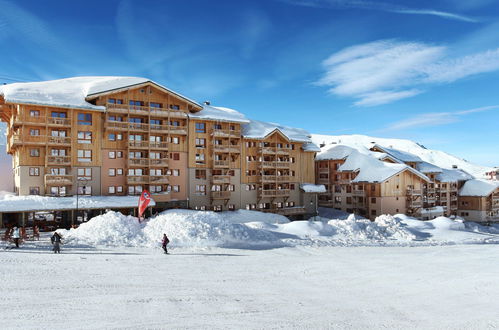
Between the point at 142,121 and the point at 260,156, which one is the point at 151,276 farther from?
the point at 260,156

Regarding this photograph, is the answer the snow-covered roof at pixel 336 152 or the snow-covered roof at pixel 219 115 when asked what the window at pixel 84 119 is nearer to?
the snow-covered roof at pixel 219 115

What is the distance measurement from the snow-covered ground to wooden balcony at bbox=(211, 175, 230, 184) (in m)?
13.6

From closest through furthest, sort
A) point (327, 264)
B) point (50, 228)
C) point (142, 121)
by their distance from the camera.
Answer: point (327, 264)
point (50, 228)
point (142, 121)

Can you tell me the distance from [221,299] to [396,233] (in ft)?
92.3

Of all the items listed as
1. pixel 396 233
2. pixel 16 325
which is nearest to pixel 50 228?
pixel 16 325

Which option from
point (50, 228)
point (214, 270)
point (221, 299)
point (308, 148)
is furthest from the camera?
point (308, 148)

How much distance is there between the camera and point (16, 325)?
34.7 ft

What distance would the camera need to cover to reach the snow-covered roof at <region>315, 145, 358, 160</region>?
2336 inches

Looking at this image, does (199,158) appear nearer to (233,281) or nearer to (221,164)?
(221,164)

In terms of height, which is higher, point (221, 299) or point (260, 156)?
point (260, 156)

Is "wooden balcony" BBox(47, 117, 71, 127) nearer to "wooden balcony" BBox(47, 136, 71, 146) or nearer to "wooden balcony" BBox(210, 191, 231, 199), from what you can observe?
"wooden balcony" BBox(47, 136, 71, 146)

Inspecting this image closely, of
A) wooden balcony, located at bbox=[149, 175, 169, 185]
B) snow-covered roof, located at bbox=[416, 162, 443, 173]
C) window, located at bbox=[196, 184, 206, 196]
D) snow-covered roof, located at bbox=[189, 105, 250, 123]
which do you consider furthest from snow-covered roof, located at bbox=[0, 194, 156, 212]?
snow-covered roof, located at bbox=[416, 162, 443, 173]

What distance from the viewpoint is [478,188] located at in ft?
206

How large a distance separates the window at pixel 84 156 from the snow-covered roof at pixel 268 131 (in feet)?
60.6
